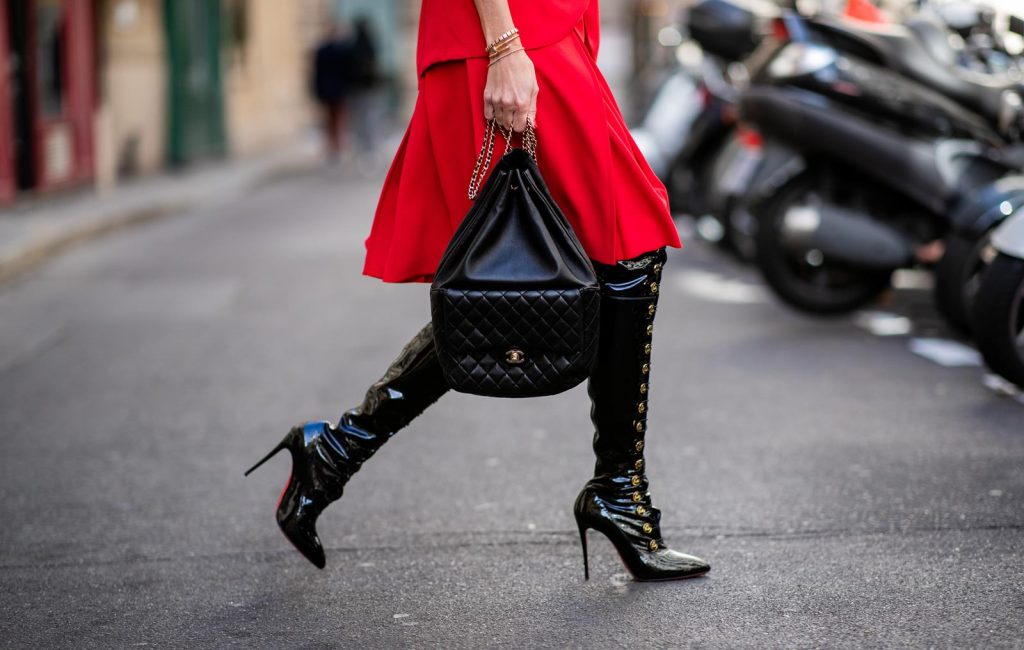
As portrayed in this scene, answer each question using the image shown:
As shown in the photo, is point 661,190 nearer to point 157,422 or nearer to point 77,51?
point 157,422

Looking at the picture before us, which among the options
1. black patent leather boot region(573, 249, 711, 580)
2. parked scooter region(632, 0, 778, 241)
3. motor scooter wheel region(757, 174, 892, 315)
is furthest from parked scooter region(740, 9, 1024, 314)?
black patent leather boot region(573, 249, 711, 580)

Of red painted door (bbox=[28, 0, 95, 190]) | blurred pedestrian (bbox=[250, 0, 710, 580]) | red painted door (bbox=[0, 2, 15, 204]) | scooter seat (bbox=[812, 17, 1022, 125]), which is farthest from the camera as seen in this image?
red painted door (bbox=[28, 0, 95, 190])

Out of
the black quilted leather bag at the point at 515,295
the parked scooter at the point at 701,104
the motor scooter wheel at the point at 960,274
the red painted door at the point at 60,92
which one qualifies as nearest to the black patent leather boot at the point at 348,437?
the black quilted leather bag at the point at 515,295

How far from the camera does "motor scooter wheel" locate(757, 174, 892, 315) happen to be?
22.1 ft

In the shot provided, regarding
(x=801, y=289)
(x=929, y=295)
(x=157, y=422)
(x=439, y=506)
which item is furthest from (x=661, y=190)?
(x=929, y=295)

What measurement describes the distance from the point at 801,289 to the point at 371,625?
4.12 metres

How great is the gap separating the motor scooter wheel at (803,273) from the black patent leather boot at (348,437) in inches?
146

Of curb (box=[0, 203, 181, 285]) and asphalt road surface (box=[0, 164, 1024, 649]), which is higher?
asphalt road surface (box=[0, 164, 1024, 649])

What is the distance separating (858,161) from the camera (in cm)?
643

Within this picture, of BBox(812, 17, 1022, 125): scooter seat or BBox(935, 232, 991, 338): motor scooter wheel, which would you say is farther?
BBox(812, 17, 1022, 125): scooter seat

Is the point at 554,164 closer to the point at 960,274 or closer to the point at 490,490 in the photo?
the point at 490,490

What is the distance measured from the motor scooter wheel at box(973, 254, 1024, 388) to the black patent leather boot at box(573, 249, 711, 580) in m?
1.99

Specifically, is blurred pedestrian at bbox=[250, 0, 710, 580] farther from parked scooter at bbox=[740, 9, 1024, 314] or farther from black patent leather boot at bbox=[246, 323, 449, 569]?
parked scooter at bbox=[740, 9, 1024, 314]

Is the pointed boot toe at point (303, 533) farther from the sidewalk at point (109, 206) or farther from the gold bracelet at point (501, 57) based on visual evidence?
the sidewalk at point (109, 206)
